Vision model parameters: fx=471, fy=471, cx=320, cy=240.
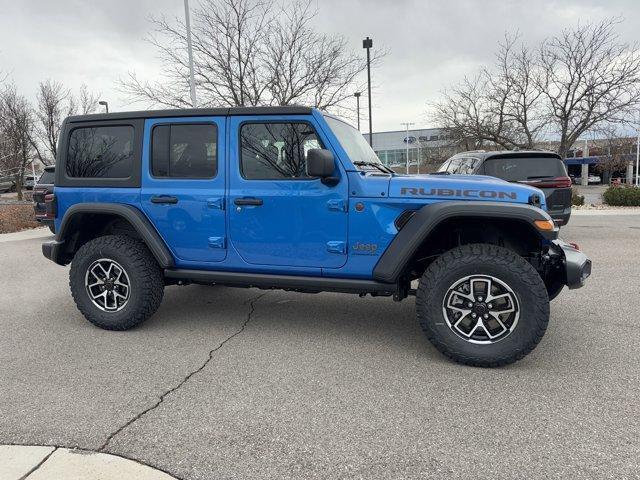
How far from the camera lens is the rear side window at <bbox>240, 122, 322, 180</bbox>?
3.79 metres

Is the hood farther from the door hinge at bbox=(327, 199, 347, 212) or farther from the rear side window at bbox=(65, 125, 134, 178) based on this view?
the rear side window at bbox=(65, 125, 134, 178)

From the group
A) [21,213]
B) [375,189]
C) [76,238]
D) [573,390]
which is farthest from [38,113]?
[573,390]

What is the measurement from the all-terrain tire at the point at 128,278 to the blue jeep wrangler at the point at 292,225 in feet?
0.04

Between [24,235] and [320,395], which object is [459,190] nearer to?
[320,395]

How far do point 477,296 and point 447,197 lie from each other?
0.75 m

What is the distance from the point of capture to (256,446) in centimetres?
245

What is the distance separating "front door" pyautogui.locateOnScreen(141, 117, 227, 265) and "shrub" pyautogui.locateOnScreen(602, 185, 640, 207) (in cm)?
1659

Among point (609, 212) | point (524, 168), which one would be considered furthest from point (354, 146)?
point (609, 212)

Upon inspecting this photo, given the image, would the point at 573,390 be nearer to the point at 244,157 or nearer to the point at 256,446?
the point at 256,446

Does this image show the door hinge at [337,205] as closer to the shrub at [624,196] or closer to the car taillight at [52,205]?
the car taillight at [52,205]

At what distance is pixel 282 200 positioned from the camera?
3754mm

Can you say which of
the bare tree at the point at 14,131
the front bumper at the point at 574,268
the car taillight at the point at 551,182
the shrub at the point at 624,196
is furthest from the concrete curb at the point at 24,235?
the shrub at the point at 624,196

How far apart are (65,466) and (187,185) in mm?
2350

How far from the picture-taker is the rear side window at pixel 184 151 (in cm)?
402
